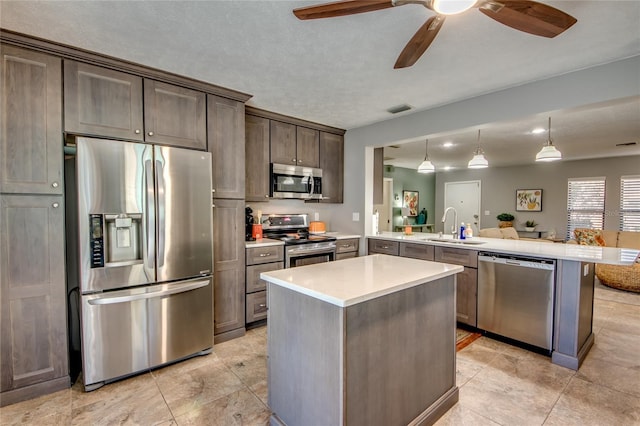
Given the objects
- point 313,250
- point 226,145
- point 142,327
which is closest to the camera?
point 142,327

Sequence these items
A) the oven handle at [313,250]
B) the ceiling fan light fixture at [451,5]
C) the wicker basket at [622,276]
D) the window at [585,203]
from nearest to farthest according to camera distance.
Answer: the ceiling fan light fixture at [451,5] < the oven handle at [313,250] < the wicker basket at [622,276] < the window at [585,203]

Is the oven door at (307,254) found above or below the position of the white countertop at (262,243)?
below

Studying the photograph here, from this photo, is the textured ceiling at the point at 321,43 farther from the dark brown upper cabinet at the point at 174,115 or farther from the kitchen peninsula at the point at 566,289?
the kitchen peninsula at the point at 566,289

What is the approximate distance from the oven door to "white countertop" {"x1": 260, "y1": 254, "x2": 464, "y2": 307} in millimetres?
1372

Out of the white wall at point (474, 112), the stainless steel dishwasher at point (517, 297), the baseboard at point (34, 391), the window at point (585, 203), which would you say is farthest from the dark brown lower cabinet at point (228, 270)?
the window at point (585, 203)

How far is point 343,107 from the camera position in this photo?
3398mm

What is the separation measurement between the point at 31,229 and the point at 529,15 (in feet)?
10.6

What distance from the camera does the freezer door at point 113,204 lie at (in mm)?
2113

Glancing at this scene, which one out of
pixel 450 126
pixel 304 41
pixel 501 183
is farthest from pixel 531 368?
pixel 501 183

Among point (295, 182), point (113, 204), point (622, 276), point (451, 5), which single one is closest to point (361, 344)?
point (451, 5)

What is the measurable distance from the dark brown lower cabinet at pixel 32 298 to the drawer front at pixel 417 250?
333 cm

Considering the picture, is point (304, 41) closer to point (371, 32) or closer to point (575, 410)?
point (371, 32)

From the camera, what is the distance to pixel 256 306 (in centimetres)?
320

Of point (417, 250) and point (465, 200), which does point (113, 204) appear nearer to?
point (417, 250)
